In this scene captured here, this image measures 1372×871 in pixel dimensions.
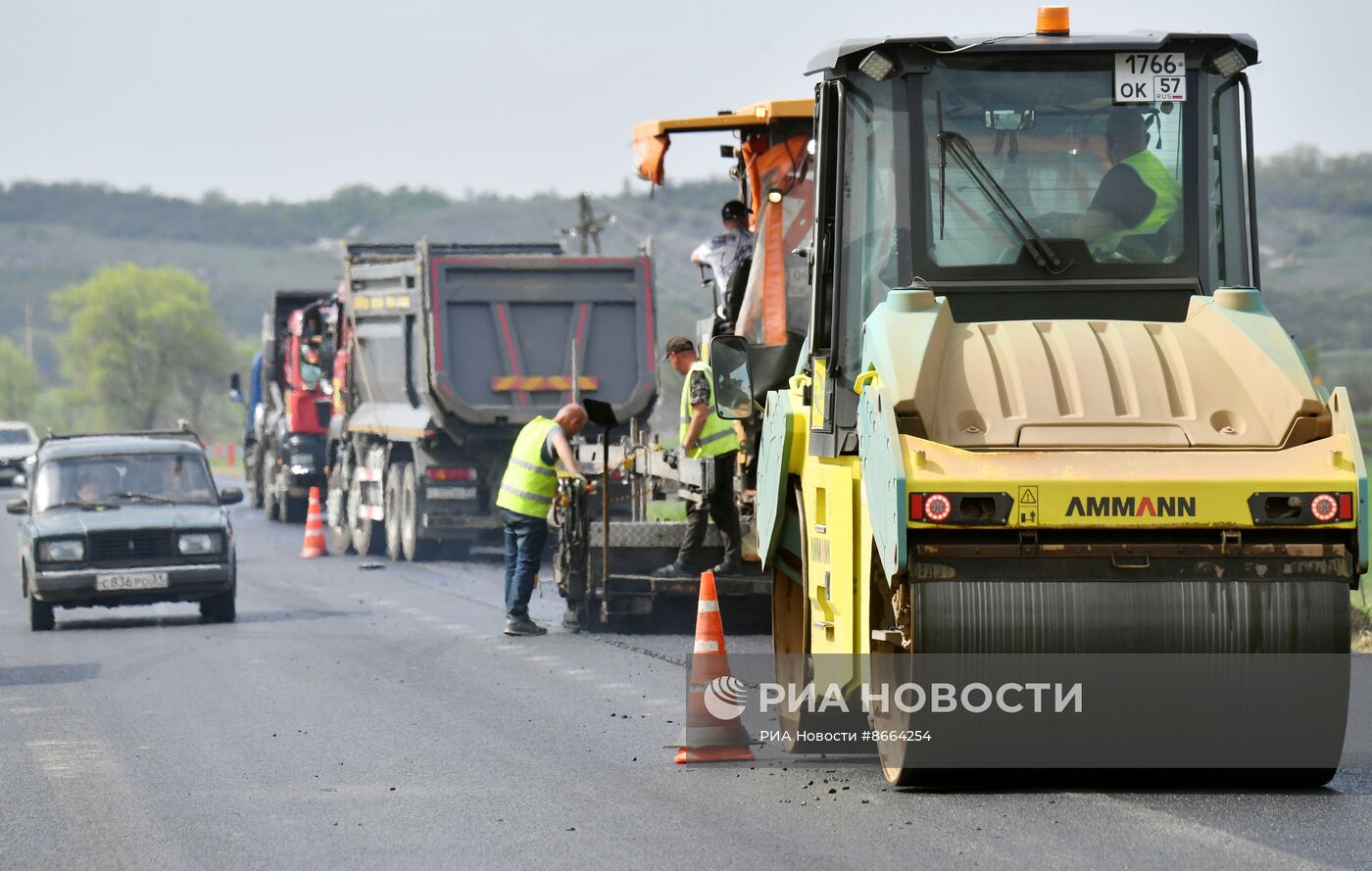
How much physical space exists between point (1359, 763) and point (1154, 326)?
2067mm

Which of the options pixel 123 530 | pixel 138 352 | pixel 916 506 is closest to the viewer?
pixel 916 506

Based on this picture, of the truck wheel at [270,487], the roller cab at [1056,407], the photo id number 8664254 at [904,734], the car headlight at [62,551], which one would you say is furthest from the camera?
the truck wheel at [270,487]

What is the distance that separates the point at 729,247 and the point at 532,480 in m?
2.54

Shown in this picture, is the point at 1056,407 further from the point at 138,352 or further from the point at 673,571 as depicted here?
the point at 138,352

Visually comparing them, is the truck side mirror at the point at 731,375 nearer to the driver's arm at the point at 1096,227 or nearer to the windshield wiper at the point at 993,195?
the windshield wiper at the point at 993,195

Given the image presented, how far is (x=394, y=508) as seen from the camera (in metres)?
23.9

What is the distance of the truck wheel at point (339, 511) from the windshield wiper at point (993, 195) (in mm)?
18262

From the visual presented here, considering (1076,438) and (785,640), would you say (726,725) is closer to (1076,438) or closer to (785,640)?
(785,640)

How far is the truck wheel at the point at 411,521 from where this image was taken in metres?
22.9

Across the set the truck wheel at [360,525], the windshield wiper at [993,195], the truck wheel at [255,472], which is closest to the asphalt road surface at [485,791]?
the windshield wiper at [993,195]

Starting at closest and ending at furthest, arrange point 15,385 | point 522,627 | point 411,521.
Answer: point 522,627 < point 411,521 < point 15,385

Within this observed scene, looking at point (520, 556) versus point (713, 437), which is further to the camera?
point (520, 556)

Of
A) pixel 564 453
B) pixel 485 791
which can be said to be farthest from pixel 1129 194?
pixel 564 453

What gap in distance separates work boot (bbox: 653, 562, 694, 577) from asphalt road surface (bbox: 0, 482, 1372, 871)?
63 centimetres
